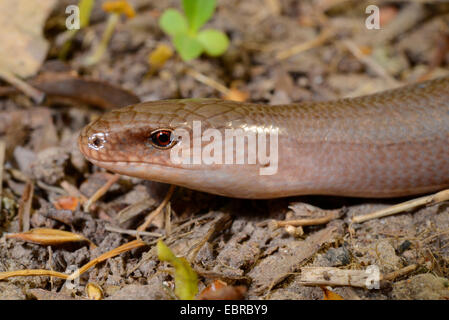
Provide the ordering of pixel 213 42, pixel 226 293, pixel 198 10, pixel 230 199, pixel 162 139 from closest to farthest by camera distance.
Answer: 1. pixel 226 293
2. pixel 162 139
3. pixel 230 199
4. pixel 198 10
5. pixel 213 42

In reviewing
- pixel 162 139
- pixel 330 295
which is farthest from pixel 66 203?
pixel 330 295

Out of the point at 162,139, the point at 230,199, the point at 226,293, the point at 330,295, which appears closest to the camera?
the point at 226,293

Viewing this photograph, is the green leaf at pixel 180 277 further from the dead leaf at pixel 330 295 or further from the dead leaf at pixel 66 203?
the dead leaf at pixel 66 203

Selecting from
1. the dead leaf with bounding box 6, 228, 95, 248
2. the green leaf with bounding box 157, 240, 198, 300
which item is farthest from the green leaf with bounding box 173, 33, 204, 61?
the green leaf with bounding box 157, 240, 198, 300

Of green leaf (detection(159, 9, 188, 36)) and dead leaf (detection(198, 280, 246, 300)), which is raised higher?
green leaf (detection(159, 9, 188, 36))

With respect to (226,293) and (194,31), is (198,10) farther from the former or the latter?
(226,293)

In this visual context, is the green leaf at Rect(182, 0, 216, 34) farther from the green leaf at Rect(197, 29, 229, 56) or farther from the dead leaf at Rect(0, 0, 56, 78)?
the dead leaf at Rect(0, 0, 56, 78)
